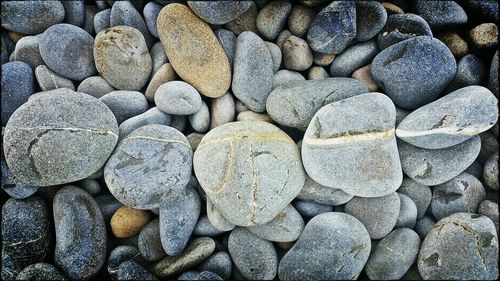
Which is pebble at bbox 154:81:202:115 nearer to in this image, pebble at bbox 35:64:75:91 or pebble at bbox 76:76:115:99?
pebble at bbox 76:76:115:99

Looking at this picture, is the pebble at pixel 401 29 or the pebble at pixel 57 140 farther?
the pebble at pixel 401 29

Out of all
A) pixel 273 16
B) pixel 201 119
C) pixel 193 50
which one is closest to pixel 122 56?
pixel 193 50

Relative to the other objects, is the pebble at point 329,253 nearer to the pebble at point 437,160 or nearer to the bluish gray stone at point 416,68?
the pebble at point 437,160

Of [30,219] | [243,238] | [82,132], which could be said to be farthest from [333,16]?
[30,219]

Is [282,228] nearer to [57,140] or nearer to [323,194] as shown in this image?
[323,194]

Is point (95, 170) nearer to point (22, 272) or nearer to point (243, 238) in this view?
point (22, 272)

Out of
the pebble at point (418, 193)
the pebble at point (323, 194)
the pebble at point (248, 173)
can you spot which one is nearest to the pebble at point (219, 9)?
the pebble at point (248, 173)
